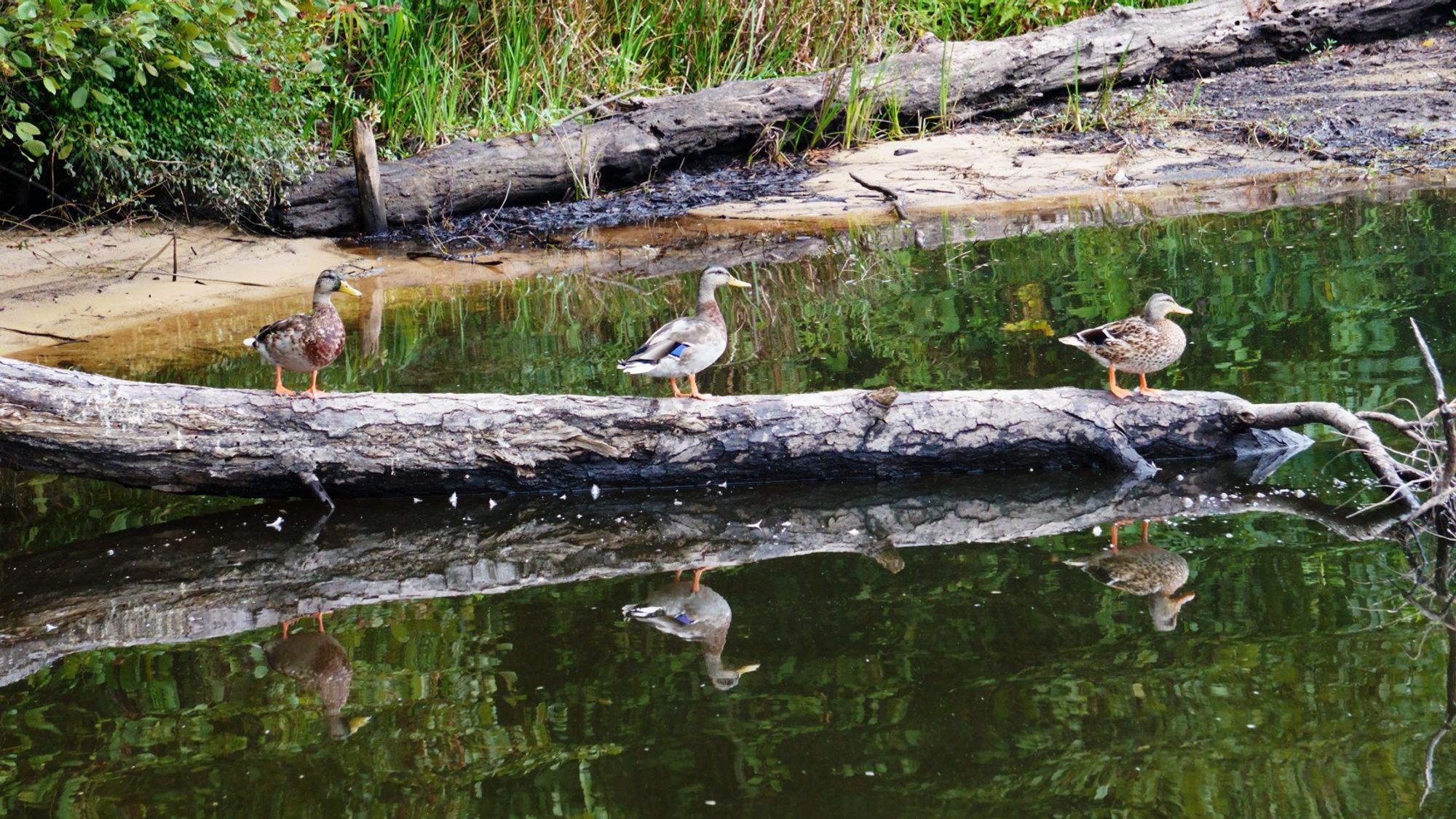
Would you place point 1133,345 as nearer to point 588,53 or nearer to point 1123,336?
point 1123,336

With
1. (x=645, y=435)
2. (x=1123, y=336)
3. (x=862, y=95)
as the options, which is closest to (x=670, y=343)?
(x=645, y=435)

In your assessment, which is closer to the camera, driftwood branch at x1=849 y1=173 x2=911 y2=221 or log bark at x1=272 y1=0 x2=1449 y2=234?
driftwood branch at x1=849 y1=173 x2=911 y2=221

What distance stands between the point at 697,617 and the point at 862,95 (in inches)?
410

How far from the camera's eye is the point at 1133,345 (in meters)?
6.77

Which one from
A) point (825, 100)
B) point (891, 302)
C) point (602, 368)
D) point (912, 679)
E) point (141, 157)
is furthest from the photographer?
point (825, 100)

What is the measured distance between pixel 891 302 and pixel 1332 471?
4089 mm

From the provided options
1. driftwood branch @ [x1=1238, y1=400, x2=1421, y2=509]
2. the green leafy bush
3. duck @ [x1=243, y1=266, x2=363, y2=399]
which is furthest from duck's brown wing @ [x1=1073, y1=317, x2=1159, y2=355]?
the green leafy bush

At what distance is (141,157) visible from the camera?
11.9 metres

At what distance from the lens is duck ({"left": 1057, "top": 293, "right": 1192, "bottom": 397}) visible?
677cm

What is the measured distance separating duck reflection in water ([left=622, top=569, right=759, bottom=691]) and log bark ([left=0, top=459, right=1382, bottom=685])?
0.28 meters

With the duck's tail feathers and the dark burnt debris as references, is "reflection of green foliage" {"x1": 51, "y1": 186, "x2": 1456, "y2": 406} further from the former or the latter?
the dark burnt debris

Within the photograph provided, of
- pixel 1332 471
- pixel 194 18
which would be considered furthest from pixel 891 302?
pixel 194 18

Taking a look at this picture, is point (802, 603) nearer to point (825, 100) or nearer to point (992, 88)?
point (825, 100)

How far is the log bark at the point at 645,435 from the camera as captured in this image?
661cm
